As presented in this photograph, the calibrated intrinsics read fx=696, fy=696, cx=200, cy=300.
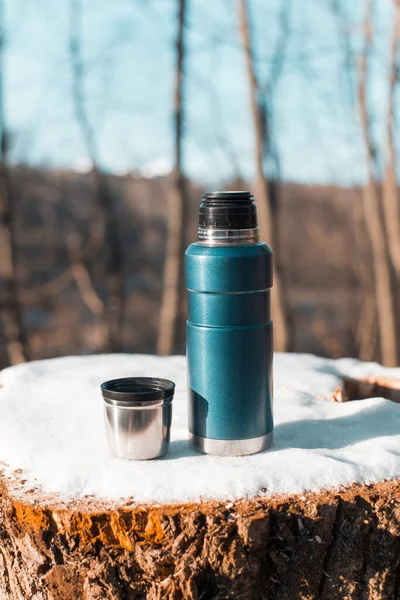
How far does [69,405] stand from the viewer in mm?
2359

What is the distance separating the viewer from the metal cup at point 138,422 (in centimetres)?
180

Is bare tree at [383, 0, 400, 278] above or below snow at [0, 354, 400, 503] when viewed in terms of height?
above

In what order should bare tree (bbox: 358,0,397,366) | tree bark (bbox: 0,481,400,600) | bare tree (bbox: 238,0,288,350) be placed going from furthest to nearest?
bare tree (bbox: 358,0,397,366), bare tree (bbox: 238,0,288,350), tree bark (bbox: 0,481,400,600)

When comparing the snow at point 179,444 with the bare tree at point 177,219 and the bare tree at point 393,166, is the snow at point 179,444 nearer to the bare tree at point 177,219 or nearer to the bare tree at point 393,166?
the bare tree at point 177,219

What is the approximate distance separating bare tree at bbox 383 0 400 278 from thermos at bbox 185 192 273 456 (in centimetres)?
463

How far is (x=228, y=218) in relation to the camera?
5.90 feet

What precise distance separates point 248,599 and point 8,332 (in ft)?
15.4

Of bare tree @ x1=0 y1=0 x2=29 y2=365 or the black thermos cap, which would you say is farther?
bare tree @ x1=0 y1=0 x2=29 y2=365

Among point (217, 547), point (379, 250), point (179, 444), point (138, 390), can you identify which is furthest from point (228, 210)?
point (379, 250)

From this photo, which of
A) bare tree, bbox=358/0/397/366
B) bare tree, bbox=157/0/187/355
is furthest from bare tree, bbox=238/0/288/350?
bare tree, bbox=358/0/397/366

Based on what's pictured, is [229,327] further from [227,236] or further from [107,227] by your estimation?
[107,227]

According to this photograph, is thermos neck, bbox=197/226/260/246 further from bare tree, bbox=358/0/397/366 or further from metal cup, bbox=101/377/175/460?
bare tree, bbox=358/0/397/366

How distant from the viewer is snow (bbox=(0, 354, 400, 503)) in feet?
Result: 5.61

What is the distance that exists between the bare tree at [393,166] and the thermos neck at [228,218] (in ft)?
15.1
